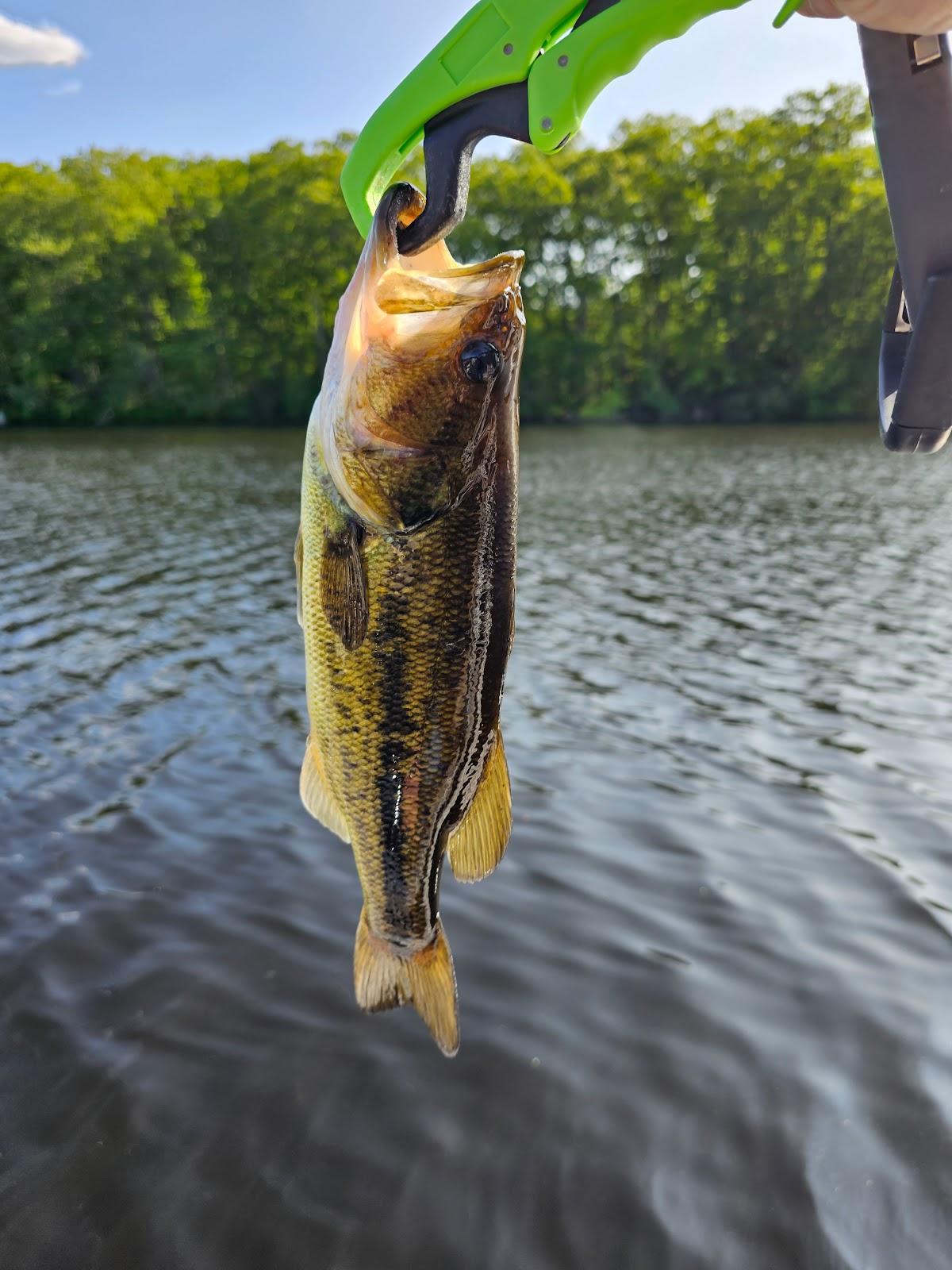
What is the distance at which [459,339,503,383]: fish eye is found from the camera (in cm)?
231

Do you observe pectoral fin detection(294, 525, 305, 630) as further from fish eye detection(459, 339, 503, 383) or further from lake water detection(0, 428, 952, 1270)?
lake water detection(0, 428, 952, 1270)

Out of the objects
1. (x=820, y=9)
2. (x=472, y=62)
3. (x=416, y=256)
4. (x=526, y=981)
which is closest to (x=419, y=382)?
(x=416, y=256)

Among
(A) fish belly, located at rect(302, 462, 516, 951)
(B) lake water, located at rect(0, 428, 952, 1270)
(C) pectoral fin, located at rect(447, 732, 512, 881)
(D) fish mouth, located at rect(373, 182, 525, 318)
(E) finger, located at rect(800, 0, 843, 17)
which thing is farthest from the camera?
(B) lake water, located at rect(0, 428, 952, 1270)

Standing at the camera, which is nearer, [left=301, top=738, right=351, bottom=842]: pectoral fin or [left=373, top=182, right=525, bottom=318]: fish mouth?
[left=373, top=182, right=525, bottom=318]: fish mouth

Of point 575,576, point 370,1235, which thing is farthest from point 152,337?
point 370,1235

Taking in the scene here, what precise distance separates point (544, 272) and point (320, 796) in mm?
70503

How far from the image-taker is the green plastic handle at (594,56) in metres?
2.00

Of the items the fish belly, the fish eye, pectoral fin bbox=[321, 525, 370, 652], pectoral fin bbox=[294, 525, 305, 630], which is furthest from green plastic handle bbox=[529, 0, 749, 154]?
pectoral fin bbox=[294, 525, 305, 630]

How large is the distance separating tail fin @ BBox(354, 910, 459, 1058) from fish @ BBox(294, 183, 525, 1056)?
98 millimetres

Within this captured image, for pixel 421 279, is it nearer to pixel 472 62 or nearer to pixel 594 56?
pixel 472 62

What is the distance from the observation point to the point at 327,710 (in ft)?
9.08

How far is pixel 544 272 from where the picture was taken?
6812cm

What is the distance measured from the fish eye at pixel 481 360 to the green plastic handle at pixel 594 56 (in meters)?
0.46

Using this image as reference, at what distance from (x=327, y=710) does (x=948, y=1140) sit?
3.63 metres
